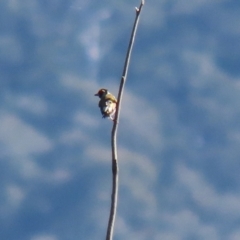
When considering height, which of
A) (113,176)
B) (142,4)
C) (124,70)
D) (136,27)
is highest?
(142,4)

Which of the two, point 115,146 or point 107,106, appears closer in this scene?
point 115,146

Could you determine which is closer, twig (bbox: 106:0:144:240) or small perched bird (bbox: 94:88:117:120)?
twig (bbox: 106:0:144:240)

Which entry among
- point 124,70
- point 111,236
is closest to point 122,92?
point 124,70

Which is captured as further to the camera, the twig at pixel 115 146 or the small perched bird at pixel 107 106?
the small perched bird at pixel 107 106

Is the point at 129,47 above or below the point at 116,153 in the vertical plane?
above

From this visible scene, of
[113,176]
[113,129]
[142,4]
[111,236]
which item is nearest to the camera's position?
[111,236]

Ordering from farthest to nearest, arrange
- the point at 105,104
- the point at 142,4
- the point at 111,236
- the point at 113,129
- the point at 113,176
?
the point at 105,104
the point at 142,4
the point at 113,129
the point at 113,176
the point at 111,236

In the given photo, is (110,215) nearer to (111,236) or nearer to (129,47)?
(111,236)

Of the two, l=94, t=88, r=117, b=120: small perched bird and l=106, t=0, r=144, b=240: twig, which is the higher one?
l=94, t=88, r=117, b=120: small perched bird

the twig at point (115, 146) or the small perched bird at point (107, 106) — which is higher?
the small perched bird at point (107, 106)

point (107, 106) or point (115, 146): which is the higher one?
point (107, 106)

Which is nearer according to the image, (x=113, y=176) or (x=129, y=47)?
(x=113, y=176)
